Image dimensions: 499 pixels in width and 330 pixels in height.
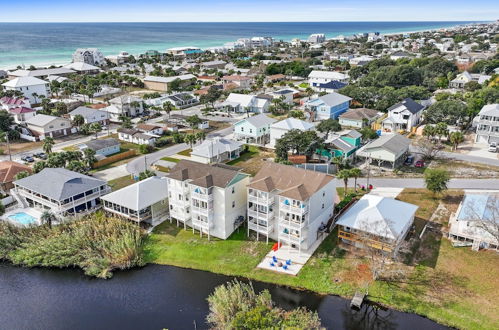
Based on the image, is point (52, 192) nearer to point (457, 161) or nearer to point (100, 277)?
point (100, 277)

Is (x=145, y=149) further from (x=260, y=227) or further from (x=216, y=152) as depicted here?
(x=260, y=227)

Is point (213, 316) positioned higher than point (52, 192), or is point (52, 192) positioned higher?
point (52, 192)

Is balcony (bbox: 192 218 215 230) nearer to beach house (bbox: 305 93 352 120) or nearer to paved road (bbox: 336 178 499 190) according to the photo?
paved road (bbox: 336 178 499 190)

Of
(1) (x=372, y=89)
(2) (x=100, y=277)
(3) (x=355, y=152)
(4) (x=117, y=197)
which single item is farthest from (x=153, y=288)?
(1) (x=372, y=89)

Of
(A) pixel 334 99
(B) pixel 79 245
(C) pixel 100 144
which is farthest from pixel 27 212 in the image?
(A) pixel 334 99

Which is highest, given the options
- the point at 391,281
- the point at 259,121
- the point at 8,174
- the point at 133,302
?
the point at 259,121
